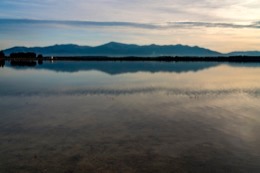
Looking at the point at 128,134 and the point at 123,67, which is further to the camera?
the point at 123,67

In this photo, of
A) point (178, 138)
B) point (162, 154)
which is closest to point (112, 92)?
point (178, 138)

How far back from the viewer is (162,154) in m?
11.7

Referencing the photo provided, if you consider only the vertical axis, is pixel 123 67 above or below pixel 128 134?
below

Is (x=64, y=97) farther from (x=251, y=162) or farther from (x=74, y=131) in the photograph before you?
(x=251, y=162)

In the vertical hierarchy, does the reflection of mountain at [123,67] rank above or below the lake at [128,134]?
below

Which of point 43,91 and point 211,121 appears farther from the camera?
point 43,91

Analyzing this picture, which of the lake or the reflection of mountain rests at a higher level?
the lake

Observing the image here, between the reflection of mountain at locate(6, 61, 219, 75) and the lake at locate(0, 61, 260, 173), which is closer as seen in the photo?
the lake at locate(0, 61, 260, 173)

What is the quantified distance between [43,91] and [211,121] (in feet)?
52.5

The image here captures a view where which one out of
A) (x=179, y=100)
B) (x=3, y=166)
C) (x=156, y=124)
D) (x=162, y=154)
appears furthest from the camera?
(x=179, y=100)

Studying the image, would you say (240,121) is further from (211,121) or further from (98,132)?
(98,132)

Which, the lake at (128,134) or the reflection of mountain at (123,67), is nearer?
the lake at (128,134)

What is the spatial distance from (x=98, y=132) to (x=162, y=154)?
3.77m

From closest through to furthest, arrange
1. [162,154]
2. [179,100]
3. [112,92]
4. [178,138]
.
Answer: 1. [162,154]
2. [178,138]
3. [179,100]
4. [112,92]
